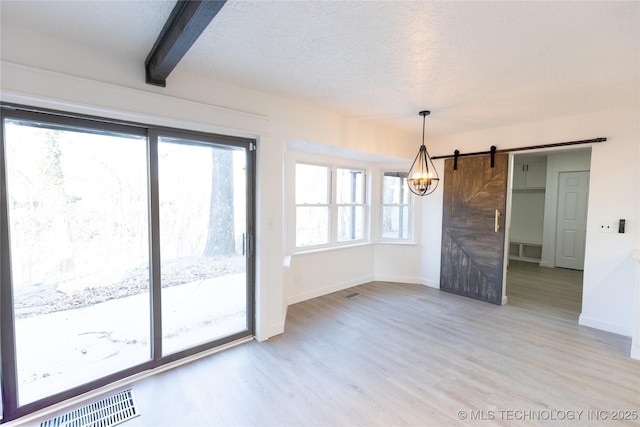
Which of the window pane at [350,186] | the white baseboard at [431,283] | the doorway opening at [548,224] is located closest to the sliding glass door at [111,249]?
the window pane at [350,186]

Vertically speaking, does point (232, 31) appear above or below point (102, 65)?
above

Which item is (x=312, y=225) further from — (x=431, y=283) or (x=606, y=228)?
(x=606, y=228)

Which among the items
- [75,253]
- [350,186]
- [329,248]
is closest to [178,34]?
[75,253]

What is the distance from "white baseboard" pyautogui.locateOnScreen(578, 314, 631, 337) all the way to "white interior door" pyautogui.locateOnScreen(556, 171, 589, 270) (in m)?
3.33

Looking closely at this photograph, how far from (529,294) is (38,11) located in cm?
618

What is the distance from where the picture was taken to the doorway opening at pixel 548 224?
199 inches

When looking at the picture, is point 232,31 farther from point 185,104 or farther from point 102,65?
point 102,65

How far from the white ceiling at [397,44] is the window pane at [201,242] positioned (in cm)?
73

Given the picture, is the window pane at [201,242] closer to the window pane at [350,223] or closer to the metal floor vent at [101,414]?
the metal floor vent at [101,414]

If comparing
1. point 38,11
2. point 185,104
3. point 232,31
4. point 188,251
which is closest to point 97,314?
point 188,251

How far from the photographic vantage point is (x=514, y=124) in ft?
12.3

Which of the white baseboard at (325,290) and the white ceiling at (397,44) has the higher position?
the white ceiling at (397,44)

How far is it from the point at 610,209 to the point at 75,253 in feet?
17.3

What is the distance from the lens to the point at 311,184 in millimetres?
4129
